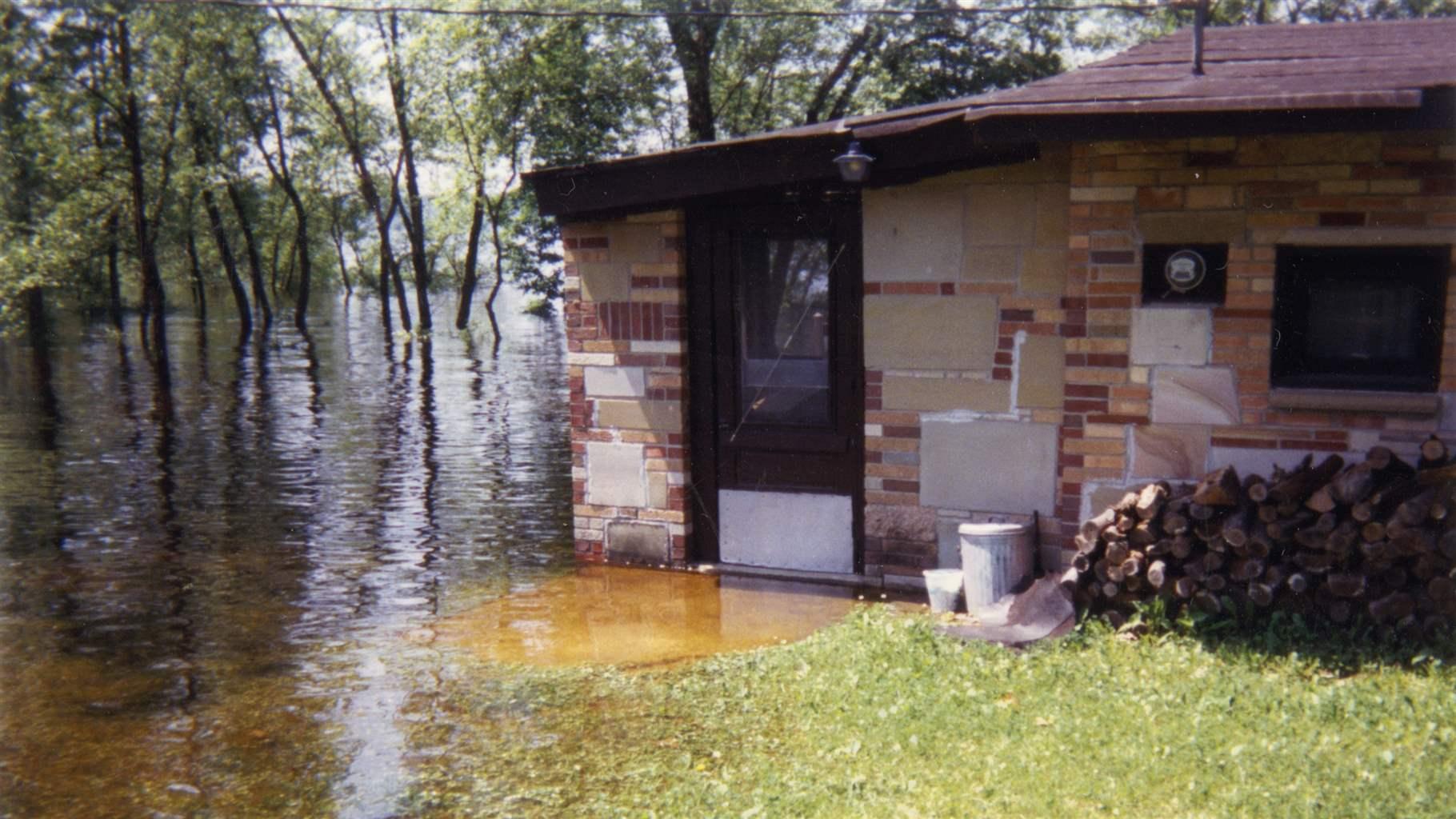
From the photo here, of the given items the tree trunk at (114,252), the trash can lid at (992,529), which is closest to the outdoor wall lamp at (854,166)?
the trash can lid at (992,529)

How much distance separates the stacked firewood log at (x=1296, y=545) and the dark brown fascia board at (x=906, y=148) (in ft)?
5.19

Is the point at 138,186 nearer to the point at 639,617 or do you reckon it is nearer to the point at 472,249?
the point at 472,249

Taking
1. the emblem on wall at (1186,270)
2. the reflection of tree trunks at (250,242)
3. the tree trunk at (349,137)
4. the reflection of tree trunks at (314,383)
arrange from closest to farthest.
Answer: the emblem on wall at (1186,270), the reflection of tree trunks at (314,383), the tree trunk at (349,137), the reflection of tree trunks at (250,242)

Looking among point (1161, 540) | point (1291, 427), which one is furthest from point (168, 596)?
point (1291, 427)

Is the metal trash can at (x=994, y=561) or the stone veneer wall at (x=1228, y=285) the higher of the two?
the stone veneer wall at (x=1228, y=285)

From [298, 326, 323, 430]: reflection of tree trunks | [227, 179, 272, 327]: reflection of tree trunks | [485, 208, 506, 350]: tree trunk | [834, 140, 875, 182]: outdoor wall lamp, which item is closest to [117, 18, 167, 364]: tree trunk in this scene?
[298, 326, 323, 430]: reflection of tree trunks

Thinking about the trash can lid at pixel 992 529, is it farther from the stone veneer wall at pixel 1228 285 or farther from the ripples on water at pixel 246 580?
the ripples on water at pixel 246 580

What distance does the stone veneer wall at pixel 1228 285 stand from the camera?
19.1 feet

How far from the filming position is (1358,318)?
20.1ft

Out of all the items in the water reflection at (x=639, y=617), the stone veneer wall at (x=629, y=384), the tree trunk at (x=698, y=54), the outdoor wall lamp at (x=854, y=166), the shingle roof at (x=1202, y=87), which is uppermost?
the tree trunk at (x=698, y=54)

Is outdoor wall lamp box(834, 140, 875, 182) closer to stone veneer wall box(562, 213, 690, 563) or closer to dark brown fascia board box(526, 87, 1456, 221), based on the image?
dark brown fascia board box(526, 87, 1456, 221)

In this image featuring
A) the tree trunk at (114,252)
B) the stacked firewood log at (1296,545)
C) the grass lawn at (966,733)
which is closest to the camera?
the grass lawn at (966,733)

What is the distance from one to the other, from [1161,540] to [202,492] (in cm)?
897

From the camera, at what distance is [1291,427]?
6074 mm
